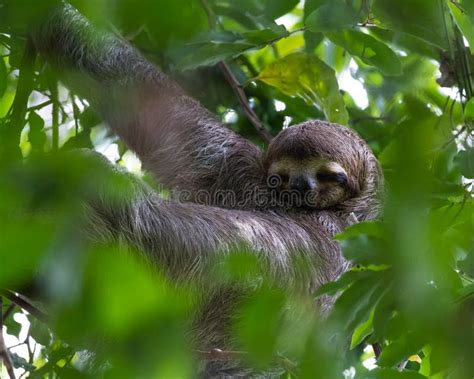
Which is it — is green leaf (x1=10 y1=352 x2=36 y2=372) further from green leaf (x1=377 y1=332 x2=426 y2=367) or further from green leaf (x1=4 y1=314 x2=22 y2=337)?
green leaf (x1=377 y1=332 x2=426 y2=367)

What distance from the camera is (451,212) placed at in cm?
253

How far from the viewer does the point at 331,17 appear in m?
3.80

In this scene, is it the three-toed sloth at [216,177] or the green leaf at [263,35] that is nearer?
the three-toed sloth at [216,177]

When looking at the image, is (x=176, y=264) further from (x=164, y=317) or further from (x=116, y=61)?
(x=164, y=317)

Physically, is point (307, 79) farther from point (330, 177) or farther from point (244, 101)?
point (330, 177)

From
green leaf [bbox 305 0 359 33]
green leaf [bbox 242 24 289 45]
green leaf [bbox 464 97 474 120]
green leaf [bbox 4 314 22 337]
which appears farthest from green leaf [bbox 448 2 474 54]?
green leaf [bbox 4 314 22 337]

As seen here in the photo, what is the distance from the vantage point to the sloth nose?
17.1 feet

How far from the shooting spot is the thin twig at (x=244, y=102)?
19.0 feet

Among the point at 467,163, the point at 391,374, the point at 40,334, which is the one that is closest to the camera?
the point at 391,374

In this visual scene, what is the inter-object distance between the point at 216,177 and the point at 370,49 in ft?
5.61

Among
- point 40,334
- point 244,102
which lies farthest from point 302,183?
point 40,334

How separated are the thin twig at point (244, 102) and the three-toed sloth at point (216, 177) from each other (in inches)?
5.1

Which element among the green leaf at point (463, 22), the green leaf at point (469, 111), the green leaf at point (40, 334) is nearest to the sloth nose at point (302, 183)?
the green leaf at point (40, 334)

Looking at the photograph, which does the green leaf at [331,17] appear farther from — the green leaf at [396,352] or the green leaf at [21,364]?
the green leaf at [21,364]
